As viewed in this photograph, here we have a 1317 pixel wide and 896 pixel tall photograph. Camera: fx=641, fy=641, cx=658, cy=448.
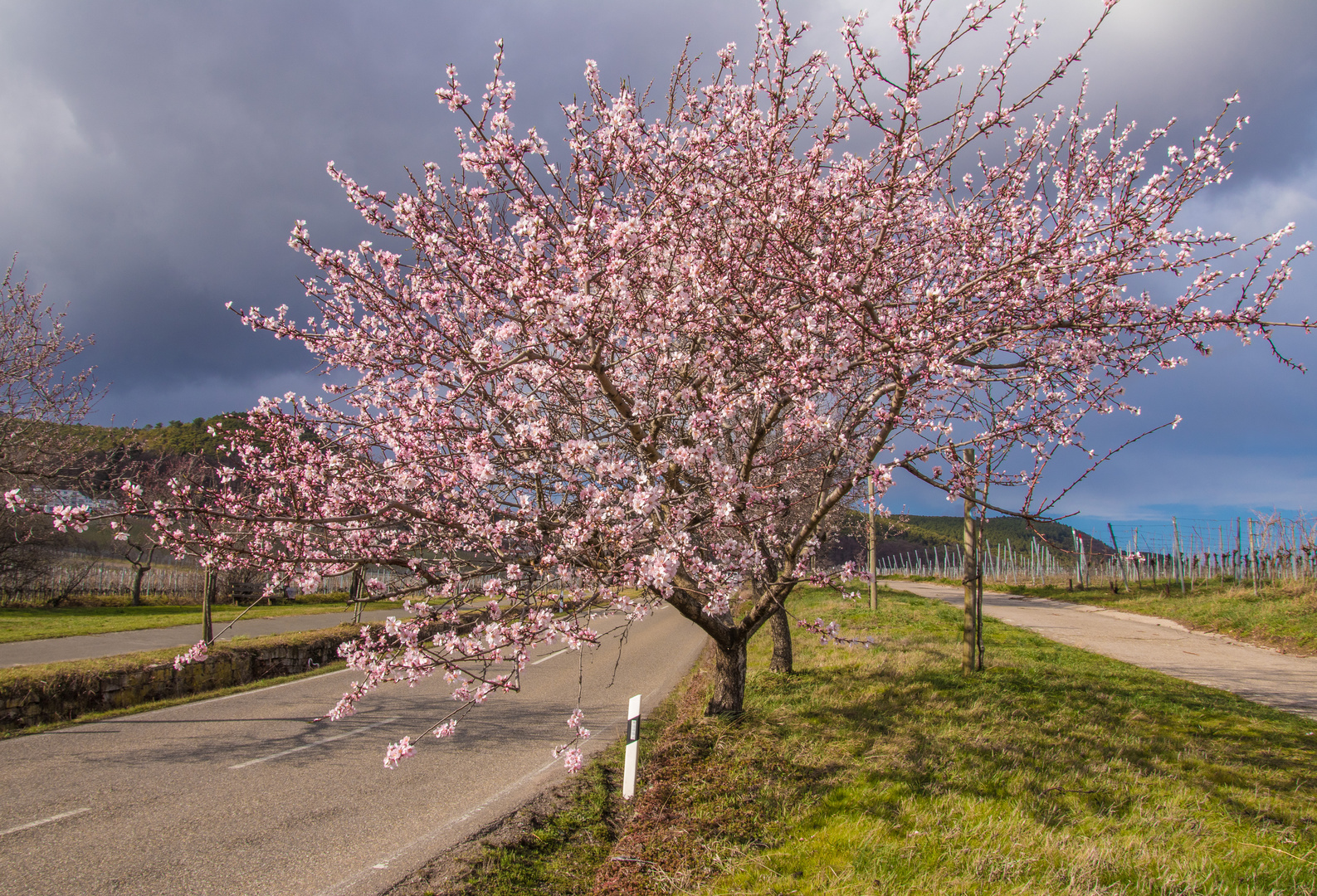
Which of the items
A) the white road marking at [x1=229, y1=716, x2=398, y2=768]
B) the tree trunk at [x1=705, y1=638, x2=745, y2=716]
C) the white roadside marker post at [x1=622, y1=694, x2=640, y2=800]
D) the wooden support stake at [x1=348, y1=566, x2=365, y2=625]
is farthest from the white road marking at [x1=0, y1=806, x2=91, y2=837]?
the tree trunk at [x1=705, y1=638, x2=745, y2=716]

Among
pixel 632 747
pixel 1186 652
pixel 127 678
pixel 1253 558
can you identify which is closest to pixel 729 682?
pixel 632 747

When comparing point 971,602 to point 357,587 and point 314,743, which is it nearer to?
point 314,743

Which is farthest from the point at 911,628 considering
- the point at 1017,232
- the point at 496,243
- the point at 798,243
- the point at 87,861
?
the point at 87,861

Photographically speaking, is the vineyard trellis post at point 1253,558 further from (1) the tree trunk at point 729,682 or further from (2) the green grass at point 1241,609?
(1) the tree trunk at point 729,682

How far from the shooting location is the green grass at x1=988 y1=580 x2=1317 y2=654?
15055 mm

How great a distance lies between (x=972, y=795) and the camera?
554cm

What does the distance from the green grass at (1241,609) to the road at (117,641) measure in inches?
787

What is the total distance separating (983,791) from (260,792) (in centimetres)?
694

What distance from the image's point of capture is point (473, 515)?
18.0 feet

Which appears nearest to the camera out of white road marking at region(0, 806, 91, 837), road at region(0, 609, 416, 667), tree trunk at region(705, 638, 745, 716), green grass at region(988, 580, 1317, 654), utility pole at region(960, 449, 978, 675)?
white road marking at region(0, 806, 91, 837)

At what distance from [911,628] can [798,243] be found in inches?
505

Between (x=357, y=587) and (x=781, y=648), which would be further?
(x=781, y=648)

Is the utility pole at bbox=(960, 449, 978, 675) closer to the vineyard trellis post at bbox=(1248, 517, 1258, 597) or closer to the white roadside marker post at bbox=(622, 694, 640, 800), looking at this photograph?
the white roadside marker post at bbox=(622, 694, 640, 800)

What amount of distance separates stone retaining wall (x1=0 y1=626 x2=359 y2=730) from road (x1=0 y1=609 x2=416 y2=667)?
33.0 inches
